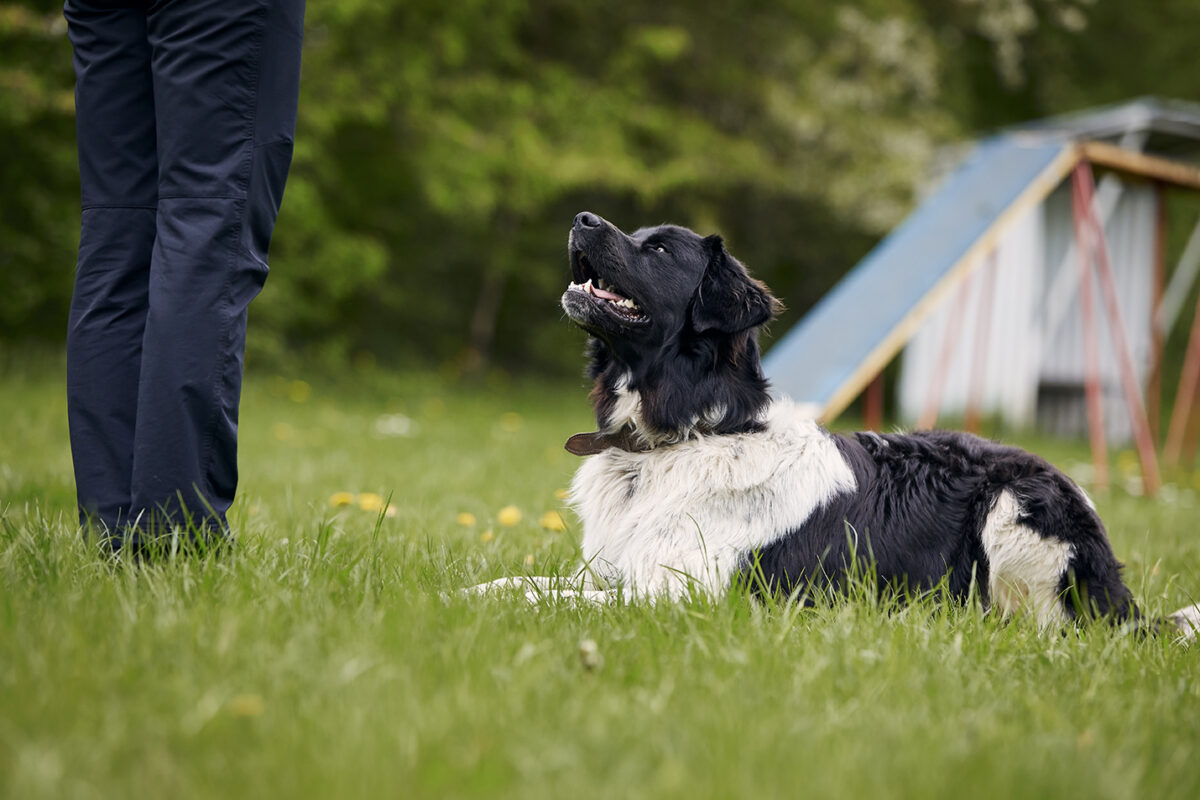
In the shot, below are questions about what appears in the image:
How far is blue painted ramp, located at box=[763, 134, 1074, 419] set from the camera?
6926 millimetres

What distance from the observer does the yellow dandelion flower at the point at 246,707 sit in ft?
5.31

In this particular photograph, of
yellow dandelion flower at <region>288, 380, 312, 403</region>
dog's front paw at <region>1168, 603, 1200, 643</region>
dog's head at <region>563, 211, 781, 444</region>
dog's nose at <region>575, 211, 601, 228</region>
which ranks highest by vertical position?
dog's nose at <region>575, 211, 601, 228</region>

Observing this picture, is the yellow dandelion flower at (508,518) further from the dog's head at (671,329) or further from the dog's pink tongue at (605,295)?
the dog's pink tongue at (605,295)

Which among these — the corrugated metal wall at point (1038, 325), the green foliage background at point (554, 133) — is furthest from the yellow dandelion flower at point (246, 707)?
the corrugated metal wall at point (1038, 325)

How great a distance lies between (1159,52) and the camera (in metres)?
16.6

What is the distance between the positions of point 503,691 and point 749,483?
1.31m

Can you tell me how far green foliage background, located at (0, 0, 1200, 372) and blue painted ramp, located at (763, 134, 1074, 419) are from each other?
4.65m

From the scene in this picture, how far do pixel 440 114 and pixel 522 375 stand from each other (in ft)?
16.8

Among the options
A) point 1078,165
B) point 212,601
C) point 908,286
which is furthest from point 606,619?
point 1078,165

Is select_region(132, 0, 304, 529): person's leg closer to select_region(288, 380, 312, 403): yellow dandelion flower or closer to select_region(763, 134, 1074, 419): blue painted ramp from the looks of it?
select_region(763, 134, 1074, 419): blue painted ramp

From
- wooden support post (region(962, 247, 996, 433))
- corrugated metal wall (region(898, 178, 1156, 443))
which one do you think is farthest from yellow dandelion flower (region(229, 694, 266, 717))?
corrugated metal wall (region(898, 178, 1156, 443))

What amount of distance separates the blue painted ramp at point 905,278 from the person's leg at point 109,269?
4599 mm

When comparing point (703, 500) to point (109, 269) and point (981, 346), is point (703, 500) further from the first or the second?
point (981, 346)

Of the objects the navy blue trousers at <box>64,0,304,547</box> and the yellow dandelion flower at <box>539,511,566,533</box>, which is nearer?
the navy blue trousers at <box>64,0,304,547</box>
